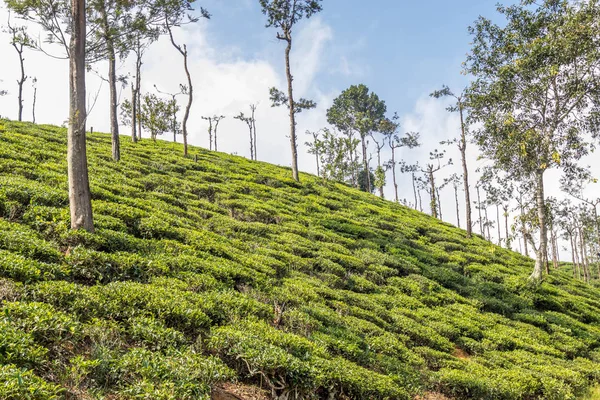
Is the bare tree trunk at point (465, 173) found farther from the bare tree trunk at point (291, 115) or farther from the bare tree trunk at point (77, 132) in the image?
the bare tree trunk at point (77, 132)

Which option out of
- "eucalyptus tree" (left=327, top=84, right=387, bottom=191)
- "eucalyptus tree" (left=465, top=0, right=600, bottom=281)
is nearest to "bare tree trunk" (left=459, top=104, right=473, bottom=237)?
"eucalyptus tree" (left=465, top=0, right=600, bottom=281)

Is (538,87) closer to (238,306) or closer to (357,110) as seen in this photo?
(238,306)

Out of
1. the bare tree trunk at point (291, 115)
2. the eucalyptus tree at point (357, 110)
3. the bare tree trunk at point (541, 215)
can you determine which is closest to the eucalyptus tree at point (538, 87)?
the bare tree trunk at point (541, 215)

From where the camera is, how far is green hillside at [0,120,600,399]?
5.86 m

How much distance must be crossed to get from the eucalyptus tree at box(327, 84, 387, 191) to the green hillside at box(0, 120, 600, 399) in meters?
46.0

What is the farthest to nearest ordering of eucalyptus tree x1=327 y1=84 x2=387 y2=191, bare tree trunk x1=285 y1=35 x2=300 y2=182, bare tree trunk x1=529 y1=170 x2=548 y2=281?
eucalyptus tree x1=327 y1=84 x2=387 y2=191 < bare tree trunk x1=285 y1=35 x2=300 y2=182 < bare tree trunk x1=529 y1=170 x2=548 y2=281

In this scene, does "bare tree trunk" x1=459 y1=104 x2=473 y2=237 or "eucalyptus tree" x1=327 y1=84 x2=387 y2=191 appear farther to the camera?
"eucalyptus tree" x1=327 y1=84 x2=387 y2=191

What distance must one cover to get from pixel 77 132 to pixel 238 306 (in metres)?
6.03

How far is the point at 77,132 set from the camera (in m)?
9.85

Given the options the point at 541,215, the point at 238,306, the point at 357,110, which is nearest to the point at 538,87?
the point at 541,215

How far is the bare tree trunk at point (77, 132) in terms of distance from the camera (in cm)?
976

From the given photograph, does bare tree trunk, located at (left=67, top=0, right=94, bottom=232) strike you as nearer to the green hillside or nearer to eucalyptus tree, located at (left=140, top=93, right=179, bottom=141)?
the green hillside

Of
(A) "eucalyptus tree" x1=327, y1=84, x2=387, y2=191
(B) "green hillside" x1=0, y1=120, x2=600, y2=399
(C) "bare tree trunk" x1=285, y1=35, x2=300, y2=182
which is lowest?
(B) "green hillside" x1=0, y1=120, x2=600, y2=399

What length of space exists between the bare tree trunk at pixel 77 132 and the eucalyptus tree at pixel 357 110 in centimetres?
5653
